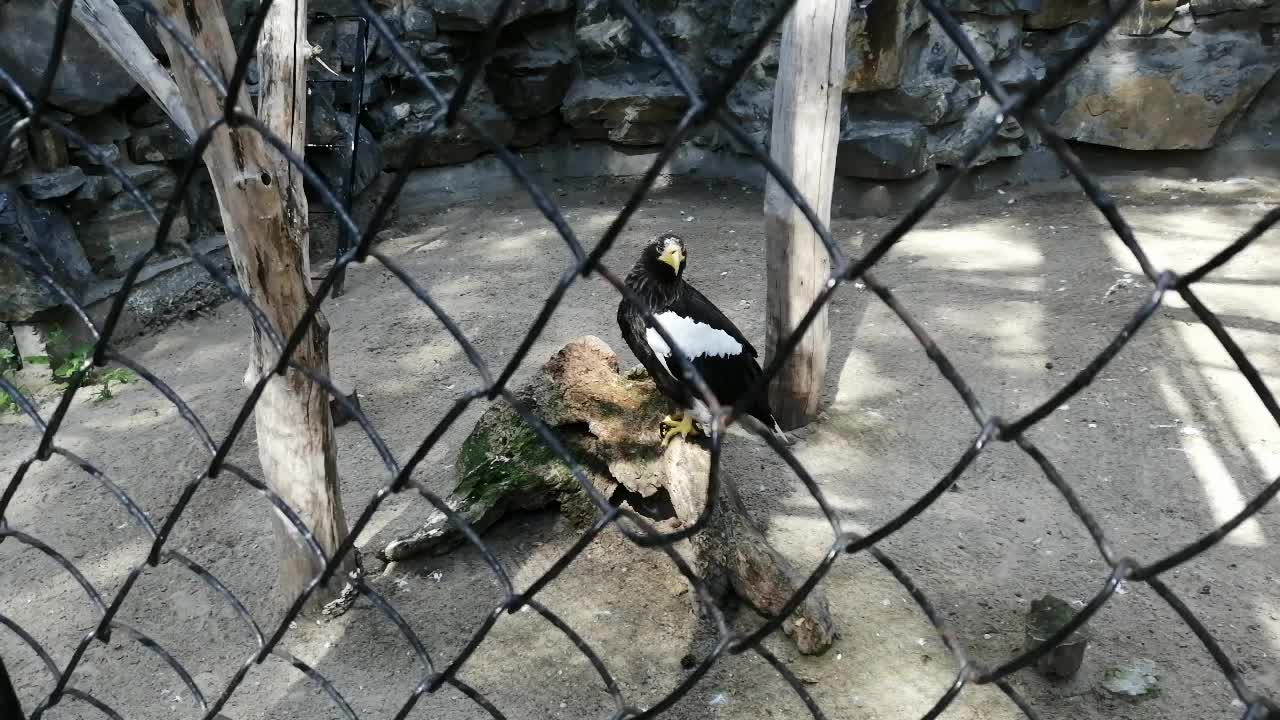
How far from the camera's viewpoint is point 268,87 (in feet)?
8.39

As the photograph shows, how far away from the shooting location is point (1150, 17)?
517cm

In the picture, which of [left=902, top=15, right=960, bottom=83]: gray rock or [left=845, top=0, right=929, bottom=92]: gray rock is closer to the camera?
[left=845, top=0, right=929, bottom=92]: gray rock

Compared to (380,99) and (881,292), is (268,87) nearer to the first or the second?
(881,292)

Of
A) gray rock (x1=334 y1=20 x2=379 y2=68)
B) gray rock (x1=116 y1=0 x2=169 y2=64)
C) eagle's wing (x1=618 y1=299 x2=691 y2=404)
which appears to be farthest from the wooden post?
gray rock (x1=334 y1=20 x2=379 y2=68)

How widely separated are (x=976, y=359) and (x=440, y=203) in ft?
11.6

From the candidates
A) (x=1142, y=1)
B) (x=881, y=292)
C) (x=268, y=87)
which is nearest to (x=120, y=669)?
(x=268, y=87)

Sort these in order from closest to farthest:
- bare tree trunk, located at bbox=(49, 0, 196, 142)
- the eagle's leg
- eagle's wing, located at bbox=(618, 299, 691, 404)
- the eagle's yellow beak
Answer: bare tree trunk, located at bbox=(49, 0, 196, 142), eagle's wing, located at bbox=(618, 299, 691, 404), the eagle's leg, the eagle's yellow beak

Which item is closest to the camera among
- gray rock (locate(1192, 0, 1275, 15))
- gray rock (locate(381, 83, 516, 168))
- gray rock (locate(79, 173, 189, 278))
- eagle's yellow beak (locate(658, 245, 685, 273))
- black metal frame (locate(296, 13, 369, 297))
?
eagle's yellow beak (locate(658, 245, 685, 273))

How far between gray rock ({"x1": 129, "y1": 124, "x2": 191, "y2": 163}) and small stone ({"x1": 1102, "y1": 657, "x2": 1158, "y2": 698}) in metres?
4.35

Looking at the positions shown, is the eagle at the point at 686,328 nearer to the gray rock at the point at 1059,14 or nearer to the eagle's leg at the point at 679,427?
the eagle's leg at the point at 679,427

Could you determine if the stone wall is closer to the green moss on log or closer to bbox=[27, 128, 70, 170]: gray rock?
bbox=[27, 128, 70, 170]: gray rock

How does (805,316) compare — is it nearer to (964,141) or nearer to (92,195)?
(92,195)

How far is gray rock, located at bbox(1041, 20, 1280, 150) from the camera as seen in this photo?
5164 millimetres

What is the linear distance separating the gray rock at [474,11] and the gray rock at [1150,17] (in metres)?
3.18
